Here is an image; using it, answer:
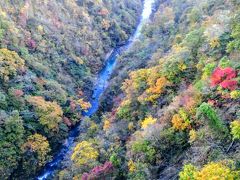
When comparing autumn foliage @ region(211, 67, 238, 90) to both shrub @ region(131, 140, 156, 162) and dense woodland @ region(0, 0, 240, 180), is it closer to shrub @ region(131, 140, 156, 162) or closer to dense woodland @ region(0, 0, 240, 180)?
dense woodland @ region(0, 0, 240, 180)

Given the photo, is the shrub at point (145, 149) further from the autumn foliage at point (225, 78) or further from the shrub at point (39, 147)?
the shrub at point (39, 147)

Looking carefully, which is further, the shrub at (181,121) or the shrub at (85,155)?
the shrub at (85,155)

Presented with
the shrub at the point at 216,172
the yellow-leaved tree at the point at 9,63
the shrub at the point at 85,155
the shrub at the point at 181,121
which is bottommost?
the shrub at the point at 85,155

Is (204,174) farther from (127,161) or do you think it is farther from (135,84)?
(135,84)

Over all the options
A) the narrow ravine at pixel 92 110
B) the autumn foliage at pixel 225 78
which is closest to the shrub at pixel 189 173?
the autumn foliage at pixel 225 78

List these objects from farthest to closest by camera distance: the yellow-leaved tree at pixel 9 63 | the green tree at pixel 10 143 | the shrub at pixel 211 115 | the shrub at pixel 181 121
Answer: the yellow-leaved tree at pixel 9 63 < the green tree at pixel 10 143 < the shrub at pixel 181 121 < the shrub at pixel 211 115

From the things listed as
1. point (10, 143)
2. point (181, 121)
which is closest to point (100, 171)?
point (181, 121)

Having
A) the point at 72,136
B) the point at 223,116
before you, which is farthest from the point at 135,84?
the point at 223,116
